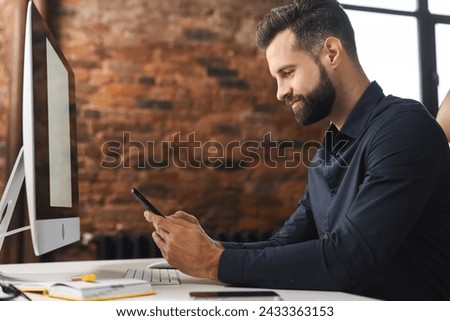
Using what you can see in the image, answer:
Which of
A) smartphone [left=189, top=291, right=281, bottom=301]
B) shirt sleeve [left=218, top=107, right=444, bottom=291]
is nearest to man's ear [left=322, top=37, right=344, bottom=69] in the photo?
shirt sleeve [left=218, top=107, right=444, bottom=291]

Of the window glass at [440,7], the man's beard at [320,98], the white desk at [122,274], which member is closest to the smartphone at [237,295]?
the white desk at [122,274]

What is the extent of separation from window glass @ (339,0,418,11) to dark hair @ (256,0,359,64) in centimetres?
198

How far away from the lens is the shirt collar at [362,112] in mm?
1355

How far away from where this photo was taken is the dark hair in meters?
1.49

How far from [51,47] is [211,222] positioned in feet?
6.14

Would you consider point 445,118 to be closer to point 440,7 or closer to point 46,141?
point 440,7

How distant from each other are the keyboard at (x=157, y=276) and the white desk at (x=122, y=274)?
2 cm

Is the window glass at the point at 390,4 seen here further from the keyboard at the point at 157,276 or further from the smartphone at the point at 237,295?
the smartphone at the point at 237,295

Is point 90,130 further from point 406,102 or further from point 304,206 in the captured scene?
point 406,102

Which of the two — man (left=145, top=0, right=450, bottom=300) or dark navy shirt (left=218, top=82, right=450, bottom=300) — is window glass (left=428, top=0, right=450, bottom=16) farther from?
dark navy shirt (left=218, top=82, right=450, bottom=300)

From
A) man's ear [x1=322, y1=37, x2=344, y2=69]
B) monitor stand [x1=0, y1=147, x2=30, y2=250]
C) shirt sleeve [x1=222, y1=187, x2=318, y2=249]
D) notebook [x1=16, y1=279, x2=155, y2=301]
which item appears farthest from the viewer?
shirt sleeve [x1=222, y1=187, x2=318, y2=249]

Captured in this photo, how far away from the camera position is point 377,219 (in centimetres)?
A: 109

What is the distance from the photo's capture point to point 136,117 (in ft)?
9.50

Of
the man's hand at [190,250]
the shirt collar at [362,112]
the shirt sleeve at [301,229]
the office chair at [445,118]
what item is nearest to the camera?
the man's hand at [190,250]
